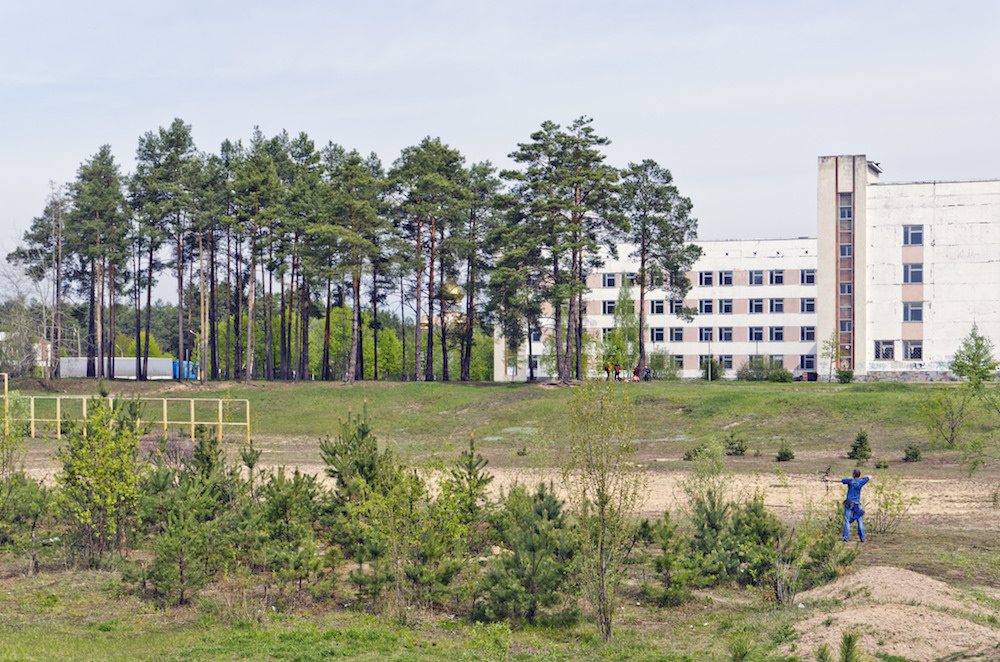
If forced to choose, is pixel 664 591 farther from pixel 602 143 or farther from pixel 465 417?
pixel 602 143

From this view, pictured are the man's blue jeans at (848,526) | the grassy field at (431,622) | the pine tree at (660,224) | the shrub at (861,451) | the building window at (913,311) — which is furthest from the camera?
the building window at (913,311)

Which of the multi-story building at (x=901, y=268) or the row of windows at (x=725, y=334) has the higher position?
the multi-story building at (x=901, y=268)

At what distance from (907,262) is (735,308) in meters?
16.8

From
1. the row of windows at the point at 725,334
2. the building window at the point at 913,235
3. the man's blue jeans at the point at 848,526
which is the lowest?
the man's blue jeans at the point at 848,526

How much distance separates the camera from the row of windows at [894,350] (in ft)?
253

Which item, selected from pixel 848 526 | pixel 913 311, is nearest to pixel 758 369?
pixel 913 311

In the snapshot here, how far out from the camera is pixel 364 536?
1585 centimetres

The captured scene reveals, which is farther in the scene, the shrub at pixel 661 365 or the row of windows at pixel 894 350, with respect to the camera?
the shrub at pixel 661 365

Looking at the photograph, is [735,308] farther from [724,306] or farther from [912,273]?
[912,273]

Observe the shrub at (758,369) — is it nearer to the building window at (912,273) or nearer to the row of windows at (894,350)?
the row of windows at (894,350)

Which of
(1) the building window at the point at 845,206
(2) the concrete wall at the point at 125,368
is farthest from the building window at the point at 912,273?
(2) the concrete wall at the point at 125,368

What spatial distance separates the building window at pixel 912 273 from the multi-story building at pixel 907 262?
0.28ft

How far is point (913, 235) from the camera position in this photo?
77.8 meters

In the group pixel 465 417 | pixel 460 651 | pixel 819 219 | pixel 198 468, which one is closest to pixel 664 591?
pixel 460 651
